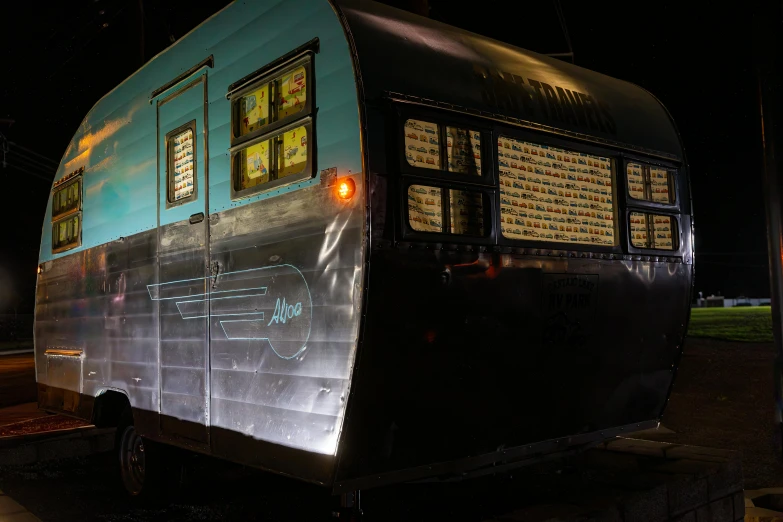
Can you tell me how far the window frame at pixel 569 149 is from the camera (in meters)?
4.21

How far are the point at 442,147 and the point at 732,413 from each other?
9.73 meters

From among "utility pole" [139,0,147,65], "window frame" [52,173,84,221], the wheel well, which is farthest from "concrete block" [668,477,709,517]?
"utility pole" [139,0,147,65]

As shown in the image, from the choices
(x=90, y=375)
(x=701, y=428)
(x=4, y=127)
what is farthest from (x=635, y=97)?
(x=4, y=127)

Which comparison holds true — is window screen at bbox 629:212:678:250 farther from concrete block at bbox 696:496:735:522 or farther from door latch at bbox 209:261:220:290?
door latch at bbox 209:261:220:290

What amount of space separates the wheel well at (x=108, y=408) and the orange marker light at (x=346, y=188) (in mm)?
3566

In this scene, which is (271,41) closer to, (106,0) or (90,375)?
(90,375)

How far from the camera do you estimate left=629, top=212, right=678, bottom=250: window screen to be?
5.13m

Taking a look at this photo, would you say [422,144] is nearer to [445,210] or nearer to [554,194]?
[445,210]

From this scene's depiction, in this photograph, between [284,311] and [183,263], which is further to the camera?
[183,263]

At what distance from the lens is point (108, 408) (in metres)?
6.39

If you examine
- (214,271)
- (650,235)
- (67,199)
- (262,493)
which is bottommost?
(262,493)

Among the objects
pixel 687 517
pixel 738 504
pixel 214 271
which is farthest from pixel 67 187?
pixel 738 504

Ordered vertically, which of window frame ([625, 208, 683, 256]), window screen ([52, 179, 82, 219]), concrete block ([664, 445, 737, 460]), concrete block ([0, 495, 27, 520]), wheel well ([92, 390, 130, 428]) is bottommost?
concrete block ([0, 495, 27, 520])

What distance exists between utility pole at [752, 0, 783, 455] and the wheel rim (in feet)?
22.0
